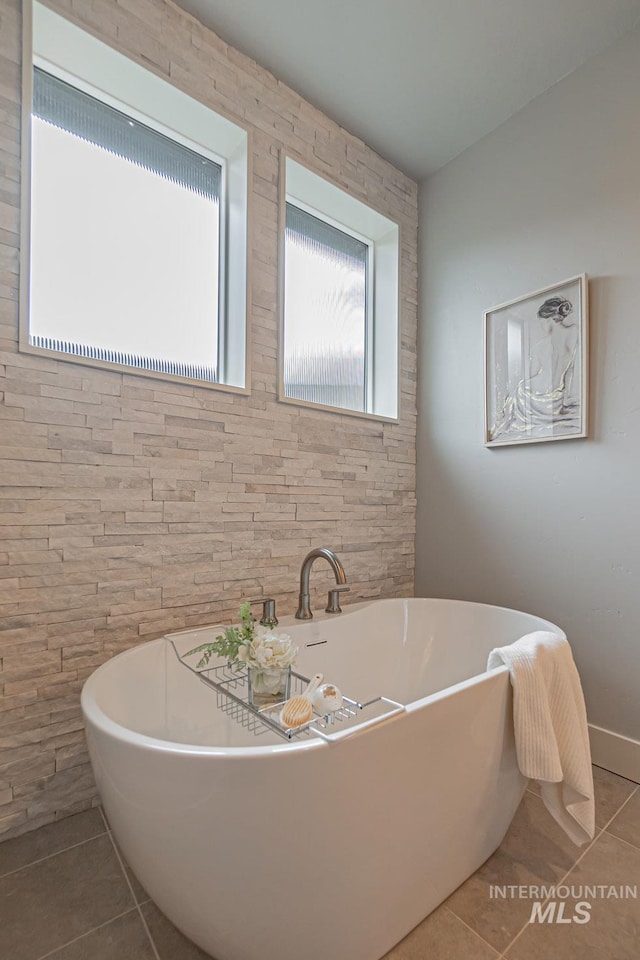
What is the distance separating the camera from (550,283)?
2096 millimetres

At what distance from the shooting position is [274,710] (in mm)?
1189

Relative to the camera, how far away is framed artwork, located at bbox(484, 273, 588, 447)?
1.98 metres

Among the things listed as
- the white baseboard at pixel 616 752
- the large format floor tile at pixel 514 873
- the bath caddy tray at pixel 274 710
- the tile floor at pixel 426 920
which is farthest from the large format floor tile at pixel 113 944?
the white baseboard at pixel 616 752

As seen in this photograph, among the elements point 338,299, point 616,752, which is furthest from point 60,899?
point 338,299

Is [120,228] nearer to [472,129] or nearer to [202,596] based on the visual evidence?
[202,596]

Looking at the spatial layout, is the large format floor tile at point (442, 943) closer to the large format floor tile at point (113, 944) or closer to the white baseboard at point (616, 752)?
the large format floor tile at point (113, 944)

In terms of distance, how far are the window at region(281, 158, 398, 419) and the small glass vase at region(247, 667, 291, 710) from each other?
1.35 metres

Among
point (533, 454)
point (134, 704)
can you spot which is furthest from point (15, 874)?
point (533, 454)

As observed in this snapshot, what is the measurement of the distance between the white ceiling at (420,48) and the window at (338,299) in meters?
0.39

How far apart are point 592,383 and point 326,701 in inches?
65.7

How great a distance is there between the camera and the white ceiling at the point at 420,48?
1.80 m

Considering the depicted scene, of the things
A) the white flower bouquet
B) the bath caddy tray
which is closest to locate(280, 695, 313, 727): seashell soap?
the bath caddy tray

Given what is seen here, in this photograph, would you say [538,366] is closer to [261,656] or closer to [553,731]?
[553,731]

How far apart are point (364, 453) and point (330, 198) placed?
1347 millimetres
